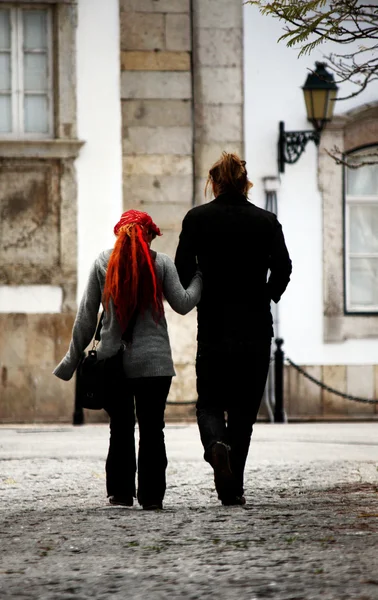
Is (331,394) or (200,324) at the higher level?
(200,324)

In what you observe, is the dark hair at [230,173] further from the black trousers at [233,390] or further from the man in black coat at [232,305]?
the black trousers at [233,390]

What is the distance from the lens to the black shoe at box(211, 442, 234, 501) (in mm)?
6844

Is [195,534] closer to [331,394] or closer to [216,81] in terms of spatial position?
[331,394]

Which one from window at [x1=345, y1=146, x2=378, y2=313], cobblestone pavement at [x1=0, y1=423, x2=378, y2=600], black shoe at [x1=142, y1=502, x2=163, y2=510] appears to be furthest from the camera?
window at [x1=345, y1=146, x2=378, y2=313]

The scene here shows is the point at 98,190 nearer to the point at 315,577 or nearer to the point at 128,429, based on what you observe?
the point at 128,429

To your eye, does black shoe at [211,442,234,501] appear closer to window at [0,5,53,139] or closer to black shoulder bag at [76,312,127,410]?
black shoulder bag at [76,312,127,410]

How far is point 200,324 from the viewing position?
7.07m

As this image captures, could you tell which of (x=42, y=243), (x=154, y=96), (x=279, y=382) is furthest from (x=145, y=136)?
(x=279, y=382)

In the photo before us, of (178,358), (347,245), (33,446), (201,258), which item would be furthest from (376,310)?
(201,258)

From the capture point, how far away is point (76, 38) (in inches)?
632

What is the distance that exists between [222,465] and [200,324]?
70 cm

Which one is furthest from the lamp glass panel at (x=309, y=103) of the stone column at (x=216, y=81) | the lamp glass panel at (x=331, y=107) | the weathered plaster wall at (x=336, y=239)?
the stone column at (x=216, y=81)

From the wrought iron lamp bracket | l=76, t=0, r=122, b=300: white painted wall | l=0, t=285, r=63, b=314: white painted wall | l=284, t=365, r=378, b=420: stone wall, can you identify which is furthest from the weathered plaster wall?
l=0, t=285, r=63, b=314: white painted wall

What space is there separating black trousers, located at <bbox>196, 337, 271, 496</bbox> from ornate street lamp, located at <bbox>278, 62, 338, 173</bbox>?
9.04 m
